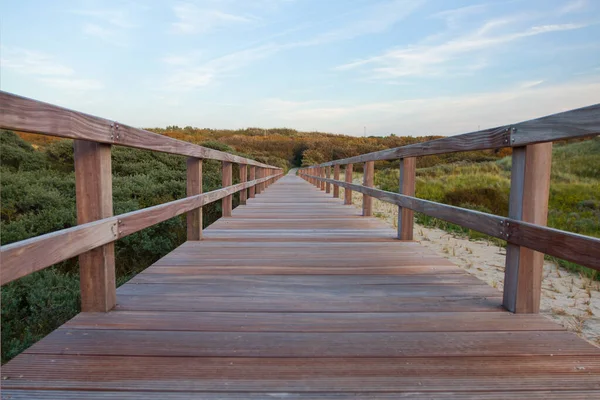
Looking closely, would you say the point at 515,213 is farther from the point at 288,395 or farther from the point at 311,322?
the point at 288,395

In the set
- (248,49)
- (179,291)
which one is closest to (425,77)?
(248,49)

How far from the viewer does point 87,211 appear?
1.66m

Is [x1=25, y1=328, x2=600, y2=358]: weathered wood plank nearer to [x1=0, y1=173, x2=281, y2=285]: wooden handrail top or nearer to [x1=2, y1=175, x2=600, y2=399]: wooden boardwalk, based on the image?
[x1=2, y1=175, x2=600, y2=399]: wooden boardwalk

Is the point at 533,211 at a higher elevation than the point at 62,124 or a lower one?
lower

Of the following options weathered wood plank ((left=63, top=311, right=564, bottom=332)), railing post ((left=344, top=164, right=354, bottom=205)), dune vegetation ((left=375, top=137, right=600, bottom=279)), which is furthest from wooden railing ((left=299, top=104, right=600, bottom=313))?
railing post ((left=344, top=164, right=354, bottom=205))

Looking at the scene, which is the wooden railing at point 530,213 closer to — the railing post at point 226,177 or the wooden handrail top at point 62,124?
the wooden handrail top at point 62,124

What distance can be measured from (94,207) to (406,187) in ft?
8.64

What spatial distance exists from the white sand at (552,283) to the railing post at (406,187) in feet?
2.38

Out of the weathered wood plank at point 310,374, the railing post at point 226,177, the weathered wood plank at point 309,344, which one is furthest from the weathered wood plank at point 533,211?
the railing post at point 226,177

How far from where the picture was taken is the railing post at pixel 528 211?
5.70 ft

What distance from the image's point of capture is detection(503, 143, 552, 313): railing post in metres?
1.74

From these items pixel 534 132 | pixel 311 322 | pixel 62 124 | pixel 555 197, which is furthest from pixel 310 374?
pixel 555 197

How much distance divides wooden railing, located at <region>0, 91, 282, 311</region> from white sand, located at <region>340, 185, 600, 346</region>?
229 cm

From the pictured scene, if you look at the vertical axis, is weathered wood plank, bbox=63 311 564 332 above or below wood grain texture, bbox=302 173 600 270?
below
